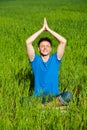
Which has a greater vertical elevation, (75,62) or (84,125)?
(75,62)

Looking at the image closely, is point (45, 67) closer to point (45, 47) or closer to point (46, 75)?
point (46, 75)

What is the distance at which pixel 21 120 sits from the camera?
149 inches

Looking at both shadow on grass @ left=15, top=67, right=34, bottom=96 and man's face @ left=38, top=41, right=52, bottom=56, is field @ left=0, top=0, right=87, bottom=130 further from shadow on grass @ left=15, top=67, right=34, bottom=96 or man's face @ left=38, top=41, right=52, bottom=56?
man's face @ left=38, top=41, right=52, bottom=56

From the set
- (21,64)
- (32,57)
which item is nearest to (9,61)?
(21,64)

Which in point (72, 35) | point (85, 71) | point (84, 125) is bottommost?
point (84, 125)

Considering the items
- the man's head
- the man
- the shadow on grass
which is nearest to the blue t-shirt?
the man

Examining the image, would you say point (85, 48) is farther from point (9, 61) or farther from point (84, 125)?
point (84, 125)

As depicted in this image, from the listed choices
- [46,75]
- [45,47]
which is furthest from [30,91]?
[45,47]

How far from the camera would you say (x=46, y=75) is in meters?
5.00

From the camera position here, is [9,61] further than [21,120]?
Yes

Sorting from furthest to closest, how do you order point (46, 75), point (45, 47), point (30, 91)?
1. point (30, 91)
2. point (46, 75)
3. point (45, 47)

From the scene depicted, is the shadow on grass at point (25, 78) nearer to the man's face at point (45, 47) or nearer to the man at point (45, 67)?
the man at point (45, 67)

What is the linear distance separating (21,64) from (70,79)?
125 cm

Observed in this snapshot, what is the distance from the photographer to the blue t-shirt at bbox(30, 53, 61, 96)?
16.3 feet
